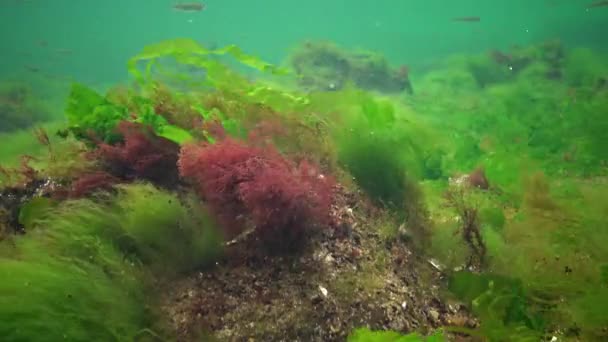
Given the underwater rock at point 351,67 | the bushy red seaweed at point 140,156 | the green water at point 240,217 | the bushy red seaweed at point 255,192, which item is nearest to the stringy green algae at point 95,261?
the green water at point 240,217

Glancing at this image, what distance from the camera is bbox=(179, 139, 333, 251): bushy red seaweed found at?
281 cm

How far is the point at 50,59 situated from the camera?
51719mm

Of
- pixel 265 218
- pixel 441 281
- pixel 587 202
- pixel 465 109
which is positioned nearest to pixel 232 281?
pixel 265 218

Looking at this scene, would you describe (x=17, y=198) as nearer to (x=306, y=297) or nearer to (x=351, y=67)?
(x=306, y=297)

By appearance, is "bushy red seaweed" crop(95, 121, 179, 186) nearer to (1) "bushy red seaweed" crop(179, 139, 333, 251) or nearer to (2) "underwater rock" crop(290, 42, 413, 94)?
(1) "bushy red seaweed" crop(179, 139, 333, 251)

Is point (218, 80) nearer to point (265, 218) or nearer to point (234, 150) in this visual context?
point (234, 150)

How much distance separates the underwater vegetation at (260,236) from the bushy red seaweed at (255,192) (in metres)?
0.01

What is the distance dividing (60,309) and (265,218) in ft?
4.34

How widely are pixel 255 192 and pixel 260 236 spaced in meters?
0.36

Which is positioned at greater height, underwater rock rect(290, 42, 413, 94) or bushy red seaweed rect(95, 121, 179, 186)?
bushy red seaweed rect(95, 121, 179, 186)

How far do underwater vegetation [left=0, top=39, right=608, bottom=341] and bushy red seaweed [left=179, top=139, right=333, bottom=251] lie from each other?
0.01m

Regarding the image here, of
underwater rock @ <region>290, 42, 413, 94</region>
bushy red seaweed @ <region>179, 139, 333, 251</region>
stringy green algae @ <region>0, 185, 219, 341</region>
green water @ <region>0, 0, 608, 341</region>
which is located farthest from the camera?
underwater rock @ <region>290, 42, 413, 94</region>

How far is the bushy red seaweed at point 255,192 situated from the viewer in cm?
281

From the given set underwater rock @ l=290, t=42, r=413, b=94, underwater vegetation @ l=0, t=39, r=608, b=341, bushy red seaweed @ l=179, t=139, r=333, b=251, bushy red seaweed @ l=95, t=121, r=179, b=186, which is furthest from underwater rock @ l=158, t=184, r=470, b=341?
underwater rock @ l=290, t=42, r=413, b=94
